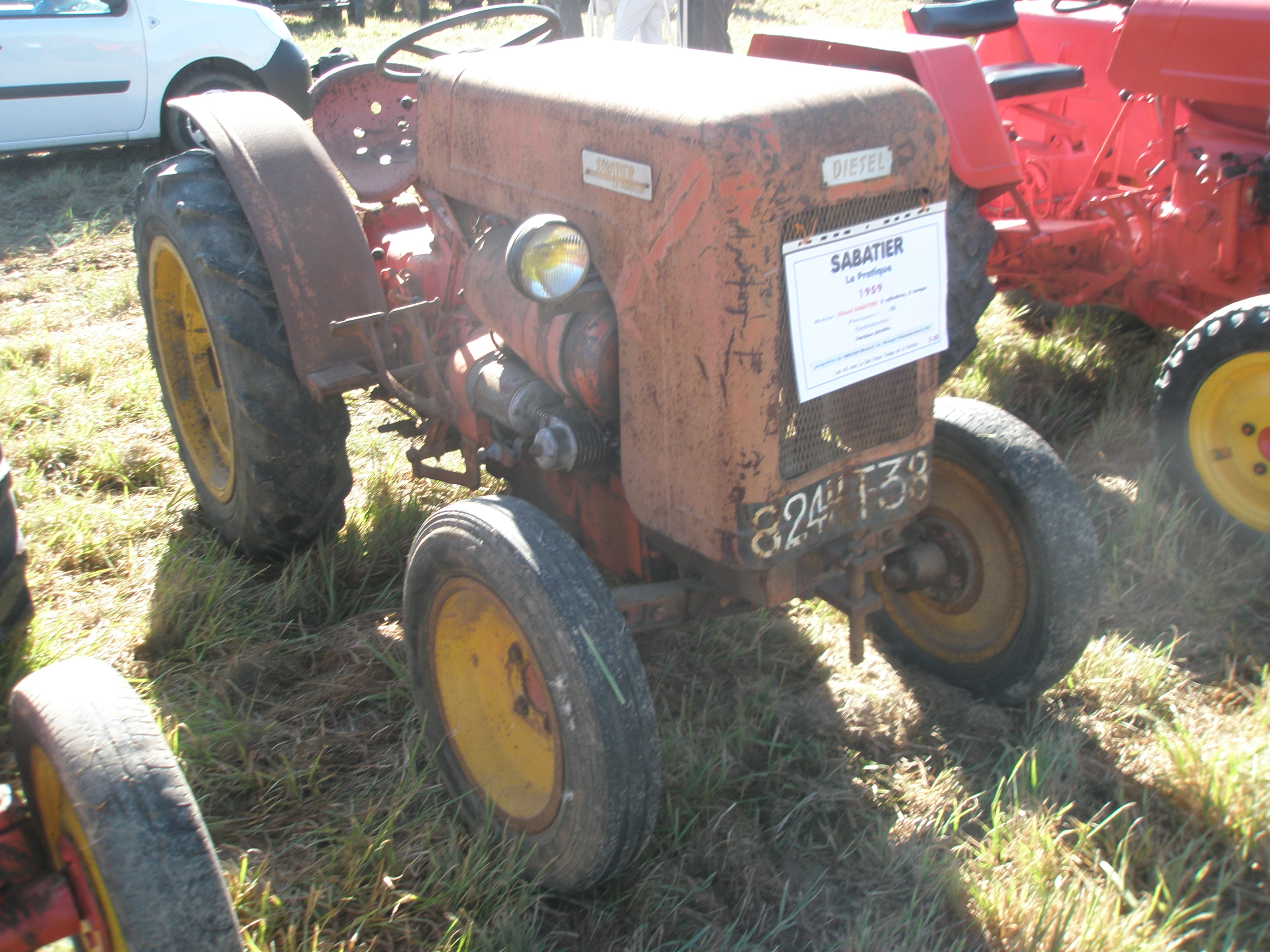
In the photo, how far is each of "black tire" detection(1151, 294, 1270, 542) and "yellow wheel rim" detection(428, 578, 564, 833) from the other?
2061 millimetres

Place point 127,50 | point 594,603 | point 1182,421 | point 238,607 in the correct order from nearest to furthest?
point 594,603, point 238,607, point 1182,421, point 127,50

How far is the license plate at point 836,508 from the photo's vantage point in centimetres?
171

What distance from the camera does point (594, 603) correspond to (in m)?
1.68

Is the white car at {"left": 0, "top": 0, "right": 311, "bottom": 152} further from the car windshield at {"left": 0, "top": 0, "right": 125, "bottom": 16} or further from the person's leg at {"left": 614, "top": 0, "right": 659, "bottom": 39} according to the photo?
the person's leg at {"left": 614, "top": 0, "right": 659, "bottom": 39}

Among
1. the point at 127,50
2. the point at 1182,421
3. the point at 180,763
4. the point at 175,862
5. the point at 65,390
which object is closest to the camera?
the point at 175,862

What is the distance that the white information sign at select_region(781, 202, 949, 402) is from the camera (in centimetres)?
163

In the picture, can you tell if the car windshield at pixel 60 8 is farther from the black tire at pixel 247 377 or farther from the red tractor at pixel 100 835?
the red tractor at pixel 100 835

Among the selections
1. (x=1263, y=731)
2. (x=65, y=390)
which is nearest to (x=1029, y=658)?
(x=1263, y=731)

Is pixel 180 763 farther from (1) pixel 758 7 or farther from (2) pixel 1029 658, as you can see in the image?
(1) pixel 758 7

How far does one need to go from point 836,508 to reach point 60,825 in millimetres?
1335

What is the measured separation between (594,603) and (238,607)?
1423mm

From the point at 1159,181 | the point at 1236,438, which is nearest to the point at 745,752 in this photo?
the point at 1236,438

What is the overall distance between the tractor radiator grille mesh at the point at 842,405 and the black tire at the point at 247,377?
1.33 m

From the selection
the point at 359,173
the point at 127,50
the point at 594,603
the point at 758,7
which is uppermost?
the point at 758,7
